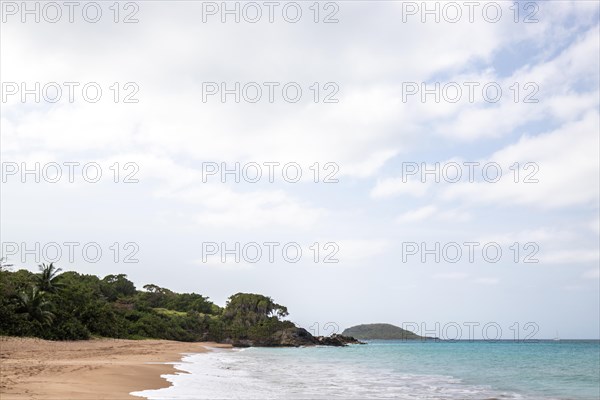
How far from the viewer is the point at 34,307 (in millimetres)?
45906

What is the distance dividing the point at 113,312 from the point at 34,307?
61.6 ft

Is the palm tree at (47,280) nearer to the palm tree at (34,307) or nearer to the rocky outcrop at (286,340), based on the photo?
the palm tree at (34,307)

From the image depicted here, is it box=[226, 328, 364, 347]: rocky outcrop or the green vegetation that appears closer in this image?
the green vegetation

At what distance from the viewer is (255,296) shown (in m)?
122

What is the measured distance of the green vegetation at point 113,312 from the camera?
4562 centimetres

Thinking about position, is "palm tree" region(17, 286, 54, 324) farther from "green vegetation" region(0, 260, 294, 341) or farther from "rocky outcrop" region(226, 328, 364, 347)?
"rocky outcrop" region(226, 328, 364, 347)

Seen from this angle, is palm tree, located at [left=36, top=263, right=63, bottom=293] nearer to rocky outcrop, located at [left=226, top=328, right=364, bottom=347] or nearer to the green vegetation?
the green vegetation

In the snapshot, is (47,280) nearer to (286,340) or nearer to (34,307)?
(34,307)

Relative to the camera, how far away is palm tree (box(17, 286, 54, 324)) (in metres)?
45.5

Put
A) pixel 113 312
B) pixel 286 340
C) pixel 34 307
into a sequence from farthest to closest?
pixel 286 340 < pixel 113 312 < pixel 34 307

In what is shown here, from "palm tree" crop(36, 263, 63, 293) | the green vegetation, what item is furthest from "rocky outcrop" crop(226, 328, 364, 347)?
"palm tree" crop(36, 263, 63, 293)

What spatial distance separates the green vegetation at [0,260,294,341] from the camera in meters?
45.6

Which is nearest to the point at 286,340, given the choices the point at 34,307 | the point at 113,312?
the point at 113,312

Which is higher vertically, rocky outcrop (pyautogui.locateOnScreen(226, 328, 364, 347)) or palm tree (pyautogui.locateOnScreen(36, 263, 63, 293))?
palm tree (pyautogui.locateOnScreen(36, 263, 63, 293))
